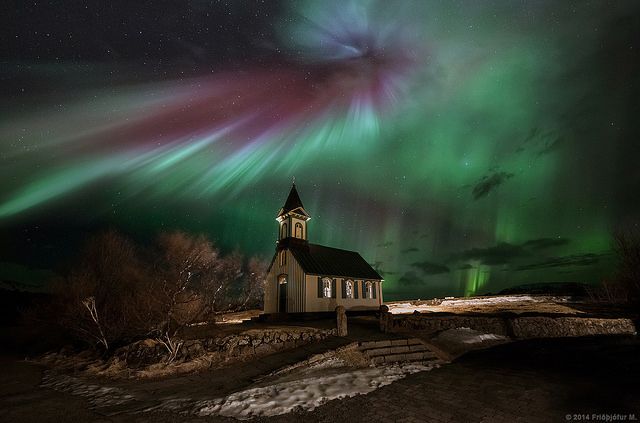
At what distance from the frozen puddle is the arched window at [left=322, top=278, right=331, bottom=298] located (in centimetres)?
1755

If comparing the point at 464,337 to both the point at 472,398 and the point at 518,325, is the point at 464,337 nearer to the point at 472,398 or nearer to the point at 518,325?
the point at 518,325

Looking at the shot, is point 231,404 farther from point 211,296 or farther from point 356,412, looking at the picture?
point 211,296

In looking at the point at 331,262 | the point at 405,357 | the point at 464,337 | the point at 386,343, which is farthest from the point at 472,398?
the point at 331,262

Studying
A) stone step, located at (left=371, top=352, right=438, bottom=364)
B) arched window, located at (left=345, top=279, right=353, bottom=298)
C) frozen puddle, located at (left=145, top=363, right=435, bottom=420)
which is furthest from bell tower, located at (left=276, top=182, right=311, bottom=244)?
frozen puddle, located at (left=145, top=363, right=435, bottom=420)

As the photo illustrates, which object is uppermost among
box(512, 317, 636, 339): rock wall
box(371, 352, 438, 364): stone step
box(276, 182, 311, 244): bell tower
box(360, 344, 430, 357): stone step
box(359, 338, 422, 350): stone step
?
box(276, 182, 311, 244): bell tower

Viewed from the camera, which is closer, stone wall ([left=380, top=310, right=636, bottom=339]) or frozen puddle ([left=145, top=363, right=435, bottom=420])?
Answer: frozen puddle ([left=145, top=363, right=435, bottom=420])

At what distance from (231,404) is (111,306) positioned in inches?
729

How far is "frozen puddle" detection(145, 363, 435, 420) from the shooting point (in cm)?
734

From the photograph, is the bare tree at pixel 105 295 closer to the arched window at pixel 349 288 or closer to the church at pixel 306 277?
the church at pixel 306 277

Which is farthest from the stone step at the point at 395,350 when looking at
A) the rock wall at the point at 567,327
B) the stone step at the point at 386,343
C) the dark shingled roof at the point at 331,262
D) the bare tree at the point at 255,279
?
the bare tree at the point at 255,279

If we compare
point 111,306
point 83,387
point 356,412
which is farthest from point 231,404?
point 111,306

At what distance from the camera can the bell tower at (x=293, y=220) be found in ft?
99.5

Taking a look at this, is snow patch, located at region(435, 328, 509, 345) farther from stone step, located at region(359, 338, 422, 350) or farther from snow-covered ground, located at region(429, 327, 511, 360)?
stone step, located at region(359, 338, 422, 350)

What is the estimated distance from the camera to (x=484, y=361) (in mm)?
12117
